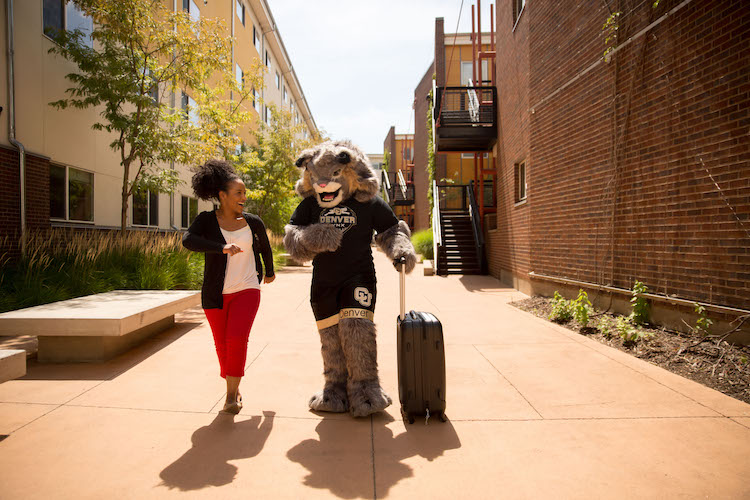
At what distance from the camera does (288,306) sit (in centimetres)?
792

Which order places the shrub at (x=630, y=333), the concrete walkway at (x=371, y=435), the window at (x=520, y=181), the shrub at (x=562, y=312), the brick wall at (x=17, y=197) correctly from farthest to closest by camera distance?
the window at (x=520, y=181) < the brick wall at (x=17, y=197) < the shrub at (x=562, y=312) < the shrub at (x=630, y=333) < the concrete walkway at (x=371, y=435)

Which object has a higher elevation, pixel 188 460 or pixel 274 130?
pixel 274 130

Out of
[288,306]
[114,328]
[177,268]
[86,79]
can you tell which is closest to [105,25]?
[86,79]

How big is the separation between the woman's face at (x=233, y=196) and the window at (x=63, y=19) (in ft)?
27.5

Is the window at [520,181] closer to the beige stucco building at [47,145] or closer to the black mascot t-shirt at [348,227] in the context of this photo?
the beige stucco building at [47,145]

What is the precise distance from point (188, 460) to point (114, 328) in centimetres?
213

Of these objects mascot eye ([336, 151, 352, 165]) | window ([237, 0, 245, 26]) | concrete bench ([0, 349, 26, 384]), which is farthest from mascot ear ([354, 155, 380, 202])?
window ([237, 0, 245, 26])

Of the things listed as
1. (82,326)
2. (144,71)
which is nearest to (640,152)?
(82,326)

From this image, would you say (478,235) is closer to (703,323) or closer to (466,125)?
(466,125)

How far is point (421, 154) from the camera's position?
85.9 feet

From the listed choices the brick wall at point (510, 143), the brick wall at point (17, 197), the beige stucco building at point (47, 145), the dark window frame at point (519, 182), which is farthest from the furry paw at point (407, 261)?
the dark window frame at point (519, 182)

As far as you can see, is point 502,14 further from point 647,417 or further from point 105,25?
point 647,417

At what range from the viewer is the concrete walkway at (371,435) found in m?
2.32

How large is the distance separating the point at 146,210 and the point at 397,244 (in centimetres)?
1173
